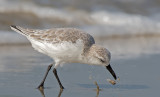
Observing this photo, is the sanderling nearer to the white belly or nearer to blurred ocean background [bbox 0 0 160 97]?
the white belly

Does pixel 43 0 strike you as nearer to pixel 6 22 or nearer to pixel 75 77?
pixel 6 22

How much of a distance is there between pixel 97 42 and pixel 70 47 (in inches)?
182

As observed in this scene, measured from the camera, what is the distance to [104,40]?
1142 centimetres

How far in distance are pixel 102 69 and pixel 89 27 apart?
4498 mm

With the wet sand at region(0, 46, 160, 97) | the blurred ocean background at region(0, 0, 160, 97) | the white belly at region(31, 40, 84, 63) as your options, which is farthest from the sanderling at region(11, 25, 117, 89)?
the blurred ocean background at region(0, 0, 160, 97)

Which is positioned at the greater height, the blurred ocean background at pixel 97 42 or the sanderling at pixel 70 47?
the sanderling at pixel 70 47

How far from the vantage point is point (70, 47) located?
632 cm

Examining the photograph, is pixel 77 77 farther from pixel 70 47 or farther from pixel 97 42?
pixel 97 42

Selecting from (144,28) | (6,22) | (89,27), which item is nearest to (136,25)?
(144,28)

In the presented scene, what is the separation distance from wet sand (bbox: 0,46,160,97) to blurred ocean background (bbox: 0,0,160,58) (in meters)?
1.92

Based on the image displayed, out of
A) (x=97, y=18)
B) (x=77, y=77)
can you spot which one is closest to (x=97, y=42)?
(x=97, y=18)

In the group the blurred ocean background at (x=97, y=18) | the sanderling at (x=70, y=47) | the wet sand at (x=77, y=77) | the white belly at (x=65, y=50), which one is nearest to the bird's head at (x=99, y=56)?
the sanderling at (x=70, y=47)

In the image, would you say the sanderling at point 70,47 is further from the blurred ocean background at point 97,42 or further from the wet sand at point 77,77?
the blurred ocean background at point 97,42

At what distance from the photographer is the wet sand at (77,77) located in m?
6.32
